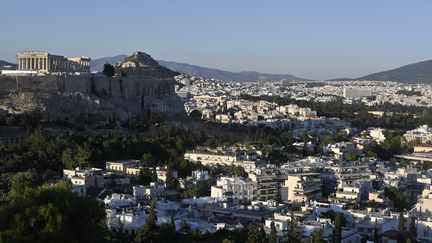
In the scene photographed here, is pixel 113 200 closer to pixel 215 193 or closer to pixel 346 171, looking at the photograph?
pixel 215 193

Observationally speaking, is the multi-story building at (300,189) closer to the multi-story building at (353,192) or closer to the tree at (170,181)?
the multi-story building at (353,192)

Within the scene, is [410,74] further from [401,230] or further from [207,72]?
[401,230]

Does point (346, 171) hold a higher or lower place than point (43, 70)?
lower

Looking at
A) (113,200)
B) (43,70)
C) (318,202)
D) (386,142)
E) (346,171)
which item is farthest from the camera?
(43,70)

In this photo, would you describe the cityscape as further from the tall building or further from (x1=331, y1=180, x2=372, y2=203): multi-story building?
the tall building

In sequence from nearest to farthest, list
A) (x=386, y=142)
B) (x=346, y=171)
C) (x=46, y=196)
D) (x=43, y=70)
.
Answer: (x=46, y=196), (x=346, y=171), (x=386, y=142), (x=43, y=70)

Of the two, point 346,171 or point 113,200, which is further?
point 346,171

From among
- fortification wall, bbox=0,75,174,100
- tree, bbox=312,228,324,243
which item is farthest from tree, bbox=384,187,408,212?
fortification wall, bbox=0,75,174,100

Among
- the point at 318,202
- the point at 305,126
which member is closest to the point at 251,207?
the point at 318,202
